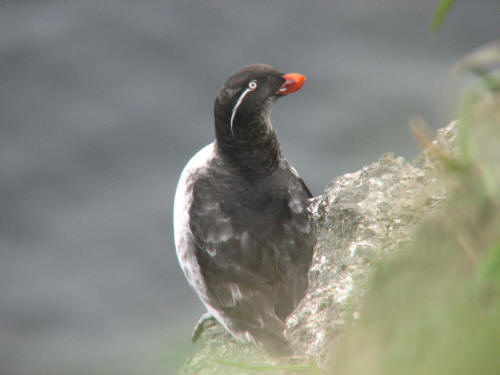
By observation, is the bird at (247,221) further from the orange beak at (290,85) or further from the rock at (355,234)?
the rock at (355,234)

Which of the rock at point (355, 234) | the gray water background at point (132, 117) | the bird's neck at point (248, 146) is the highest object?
the gray water background at point (132, 117)

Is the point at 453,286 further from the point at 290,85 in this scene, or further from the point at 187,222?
the point at 290,85

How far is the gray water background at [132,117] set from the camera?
887 centimetres

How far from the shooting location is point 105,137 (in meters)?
9.91

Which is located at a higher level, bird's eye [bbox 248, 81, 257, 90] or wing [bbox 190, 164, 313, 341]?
bird's eye [bbox 248, 81, 257, 90]

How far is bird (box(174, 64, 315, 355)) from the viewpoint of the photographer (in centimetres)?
427

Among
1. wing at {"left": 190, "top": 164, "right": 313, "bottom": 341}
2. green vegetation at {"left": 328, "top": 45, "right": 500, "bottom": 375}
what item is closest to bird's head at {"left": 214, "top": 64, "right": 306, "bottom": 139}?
wing at {"left": 190, "top": 164, "right": 313, "bottom": 341}

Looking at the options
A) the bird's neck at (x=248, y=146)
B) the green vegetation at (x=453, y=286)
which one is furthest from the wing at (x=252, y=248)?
the green vegetation at (x=453, y=286)

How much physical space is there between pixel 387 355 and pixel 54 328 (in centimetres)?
793

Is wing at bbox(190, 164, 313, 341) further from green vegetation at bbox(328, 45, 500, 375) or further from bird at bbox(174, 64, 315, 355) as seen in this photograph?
green vegetation at bbox(328, 45, 500, 375)

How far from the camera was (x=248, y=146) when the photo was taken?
4.99 meters

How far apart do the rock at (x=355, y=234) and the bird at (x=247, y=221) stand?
0.80m

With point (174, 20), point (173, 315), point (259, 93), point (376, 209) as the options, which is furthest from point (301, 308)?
point (174, 20)

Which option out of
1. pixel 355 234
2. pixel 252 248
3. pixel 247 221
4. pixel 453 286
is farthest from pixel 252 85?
pixel 453 286
